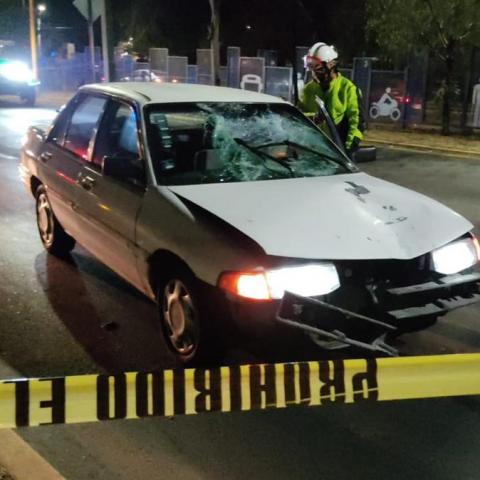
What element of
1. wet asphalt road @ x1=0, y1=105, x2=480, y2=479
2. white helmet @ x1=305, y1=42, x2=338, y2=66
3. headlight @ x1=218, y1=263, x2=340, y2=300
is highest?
white helmet @ x1=305, y1=42, x2=338, y2=66

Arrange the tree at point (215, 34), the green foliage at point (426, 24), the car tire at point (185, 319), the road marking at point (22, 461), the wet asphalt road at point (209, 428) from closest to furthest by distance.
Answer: the road marking at point (22, 461) → the wet asphalt road at point (209, 428) → the car tire at point (185, 319) → the green foliage at point (426, 24) → the tree at point (215, 34)

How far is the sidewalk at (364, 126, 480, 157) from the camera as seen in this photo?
14656 mm

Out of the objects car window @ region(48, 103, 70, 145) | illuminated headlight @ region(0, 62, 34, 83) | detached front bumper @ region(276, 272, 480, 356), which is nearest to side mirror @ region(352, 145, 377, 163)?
detached front bumper @ region(276, 272, 480, 356)

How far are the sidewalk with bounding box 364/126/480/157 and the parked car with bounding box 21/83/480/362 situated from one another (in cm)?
1025

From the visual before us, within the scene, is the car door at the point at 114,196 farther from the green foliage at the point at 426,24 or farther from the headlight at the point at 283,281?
the green foliage at the point at 426,24

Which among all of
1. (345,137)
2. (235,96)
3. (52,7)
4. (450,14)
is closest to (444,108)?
(450,14)

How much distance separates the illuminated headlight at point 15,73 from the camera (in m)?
23.8

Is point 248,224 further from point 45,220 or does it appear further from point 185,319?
point 45,220

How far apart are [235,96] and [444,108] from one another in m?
13.4

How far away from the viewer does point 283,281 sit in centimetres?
349

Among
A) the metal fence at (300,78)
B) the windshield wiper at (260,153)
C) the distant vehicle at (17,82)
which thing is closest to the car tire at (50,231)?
the windshield wiper at (260,153)

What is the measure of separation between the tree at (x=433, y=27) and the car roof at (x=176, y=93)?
12.2 metres

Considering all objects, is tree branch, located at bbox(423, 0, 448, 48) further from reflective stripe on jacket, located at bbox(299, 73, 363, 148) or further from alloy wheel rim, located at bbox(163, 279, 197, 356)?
alloy wheel rim, located at bbox(163, 279, 197, 356)

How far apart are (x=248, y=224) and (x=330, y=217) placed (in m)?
0.46
